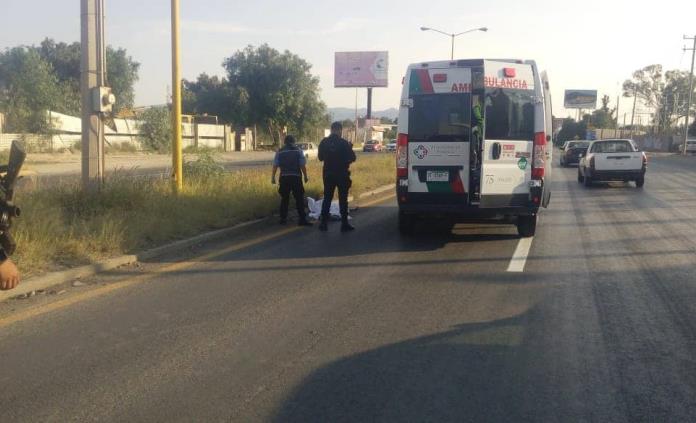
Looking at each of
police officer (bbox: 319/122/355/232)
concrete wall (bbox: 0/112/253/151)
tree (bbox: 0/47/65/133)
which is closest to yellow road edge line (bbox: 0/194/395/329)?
police officer (bbox: 319/122/355/232)

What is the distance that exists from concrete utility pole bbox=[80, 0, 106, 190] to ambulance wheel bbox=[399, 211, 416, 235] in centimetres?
487

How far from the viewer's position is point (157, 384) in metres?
4.45

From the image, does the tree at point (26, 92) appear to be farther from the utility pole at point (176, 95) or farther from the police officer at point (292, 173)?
the police officer at point (292, 173)

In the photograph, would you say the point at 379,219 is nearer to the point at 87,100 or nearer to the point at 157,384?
the point at 87,100

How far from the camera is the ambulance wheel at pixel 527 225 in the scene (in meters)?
10.4

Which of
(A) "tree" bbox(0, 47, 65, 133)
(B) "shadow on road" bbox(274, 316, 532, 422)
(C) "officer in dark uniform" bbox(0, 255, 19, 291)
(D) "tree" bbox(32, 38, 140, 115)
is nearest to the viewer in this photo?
(C) "officer in dark uniform" bbox(0, 255, 19, 291)

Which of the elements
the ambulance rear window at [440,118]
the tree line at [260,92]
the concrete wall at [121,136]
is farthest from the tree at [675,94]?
the ambulance rear window at [440,118]

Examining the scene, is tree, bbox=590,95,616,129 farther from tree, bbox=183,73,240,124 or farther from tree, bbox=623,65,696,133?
tree, bbox=183,73,240,124

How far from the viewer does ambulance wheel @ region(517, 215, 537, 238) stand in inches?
408

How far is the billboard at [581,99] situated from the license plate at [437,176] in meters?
111

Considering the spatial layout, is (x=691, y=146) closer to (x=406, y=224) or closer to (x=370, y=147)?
(x=370, y=147)

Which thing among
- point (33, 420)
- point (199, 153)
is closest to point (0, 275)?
point (33, 420)

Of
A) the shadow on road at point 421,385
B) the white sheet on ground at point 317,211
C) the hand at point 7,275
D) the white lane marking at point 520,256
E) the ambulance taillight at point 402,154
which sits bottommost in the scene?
the shadow on road at point 421,385

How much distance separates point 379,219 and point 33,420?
9.57m
